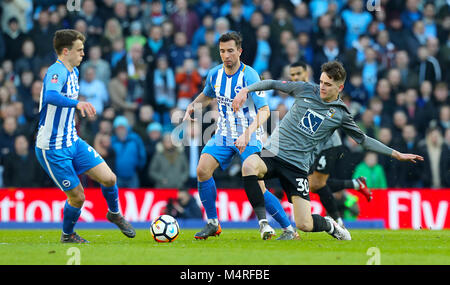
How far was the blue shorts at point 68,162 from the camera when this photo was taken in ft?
29.7

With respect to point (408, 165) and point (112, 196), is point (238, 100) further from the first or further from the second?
point (408, 165)

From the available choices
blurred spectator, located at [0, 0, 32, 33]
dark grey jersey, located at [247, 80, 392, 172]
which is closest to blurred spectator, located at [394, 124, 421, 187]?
dark grey jersey, located at [247, 80, 392, 172]

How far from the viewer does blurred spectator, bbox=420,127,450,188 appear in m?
15.6

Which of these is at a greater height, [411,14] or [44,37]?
[411,14]

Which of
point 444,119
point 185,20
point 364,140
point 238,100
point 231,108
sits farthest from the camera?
point 185,20

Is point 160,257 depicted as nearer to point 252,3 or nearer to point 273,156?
point 273,156

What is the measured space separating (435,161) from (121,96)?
6753mm

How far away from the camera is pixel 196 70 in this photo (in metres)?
16.8

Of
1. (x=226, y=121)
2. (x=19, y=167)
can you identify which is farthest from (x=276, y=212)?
(x=19, y=167)

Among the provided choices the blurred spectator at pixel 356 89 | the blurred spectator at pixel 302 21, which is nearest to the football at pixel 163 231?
the blurred spectator at pixel 356 89

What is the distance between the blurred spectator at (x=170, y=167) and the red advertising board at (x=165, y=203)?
264 millimetres

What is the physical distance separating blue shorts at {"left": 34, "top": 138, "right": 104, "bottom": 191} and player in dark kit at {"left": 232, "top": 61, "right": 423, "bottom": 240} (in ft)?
6.08

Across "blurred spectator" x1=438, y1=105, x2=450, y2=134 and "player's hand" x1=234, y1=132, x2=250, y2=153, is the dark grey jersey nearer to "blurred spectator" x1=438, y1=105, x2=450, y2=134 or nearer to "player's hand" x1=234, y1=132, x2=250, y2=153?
"player's hand" x1=234, y1=132, x2=250, y2=153

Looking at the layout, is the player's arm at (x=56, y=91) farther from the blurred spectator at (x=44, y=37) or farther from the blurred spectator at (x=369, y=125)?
the blurred spectator at (x=44, y=37)
